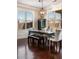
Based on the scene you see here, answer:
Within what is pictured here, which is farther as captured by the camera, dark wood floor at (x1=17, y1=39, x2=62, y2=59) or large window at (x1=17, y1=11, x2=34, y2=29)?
large window at (x1=17, y1=11, x2=34, y2=29)

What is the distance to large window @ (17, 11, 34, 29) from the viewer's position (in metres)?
7.29

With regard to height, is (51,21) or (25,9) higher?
(25,9)

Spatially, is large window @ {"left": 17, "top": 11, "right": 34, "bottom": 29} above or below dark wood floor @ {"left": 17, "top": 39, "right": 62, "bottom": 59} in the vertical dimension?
above

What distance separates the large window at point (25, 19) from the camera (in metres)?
7.29

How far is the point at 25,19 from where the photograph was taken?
25.0 ft

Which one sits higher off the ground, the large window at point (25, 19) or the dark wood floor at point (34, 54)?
the large window at point (25, 19)

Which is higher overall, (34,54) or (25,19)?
(25,19)

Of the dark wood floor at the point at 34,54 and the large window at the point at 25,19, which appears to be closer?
the dark wood floor at the point at 34,54

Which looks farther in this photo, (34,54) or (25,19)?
(25,19)
